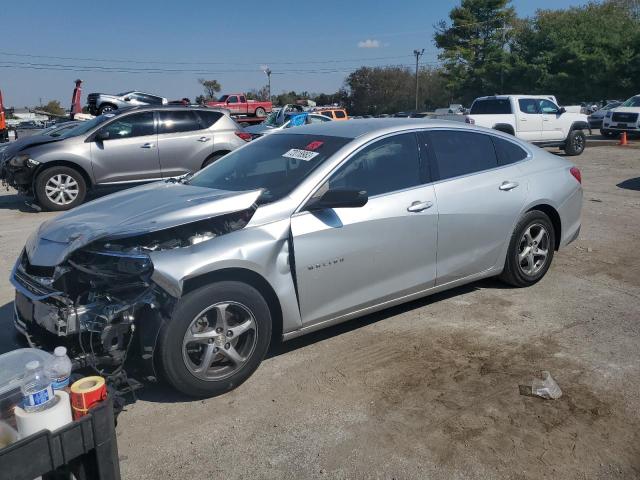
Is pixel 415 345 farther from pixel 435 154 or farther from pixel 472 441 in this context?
pixel 435 154

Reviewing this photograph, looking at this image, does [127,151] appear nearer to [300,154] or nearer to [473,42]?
[300,154]

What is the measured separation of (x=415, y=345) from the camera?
166 inches

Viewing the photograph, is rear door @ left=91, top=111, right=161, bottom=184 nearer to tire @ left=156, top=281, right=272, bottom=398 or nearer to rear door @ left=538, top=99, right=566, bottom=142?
tire @ left=156, top=281, right=272, bottom=398

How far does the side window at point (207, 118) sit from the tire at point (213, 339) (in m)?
7.90

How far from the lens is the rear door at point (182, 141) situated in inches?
408

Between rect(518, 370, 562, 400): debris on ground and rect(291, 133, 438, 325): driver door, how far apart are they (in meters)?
1.11

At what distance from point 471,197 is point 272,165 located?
161 cm

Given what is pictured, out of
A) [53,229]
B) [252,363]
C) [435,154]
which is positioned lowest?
[252,363]

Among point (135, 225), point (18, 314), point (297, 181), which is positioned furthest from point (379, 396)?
point (18, 314)

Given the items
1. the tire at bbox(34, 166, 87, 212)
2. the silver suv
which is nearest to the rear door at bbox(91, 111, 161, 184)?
the silver suv

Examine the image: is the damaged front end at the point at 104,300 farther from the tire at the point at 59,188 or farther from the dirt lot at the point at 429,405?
the tire at the point at 59,188

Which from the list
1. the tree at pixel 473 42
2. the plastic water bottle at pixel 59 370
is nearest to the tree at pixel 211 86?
the tree at pixel 473 42

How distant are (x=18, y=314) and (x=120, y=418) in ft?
3.10

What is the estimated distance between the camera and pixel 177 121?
34.8ft
